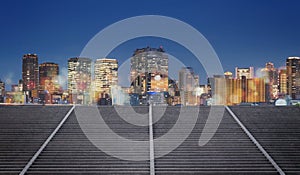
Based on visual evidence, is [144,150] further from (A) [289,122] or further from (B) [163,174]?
(A) [289,122]

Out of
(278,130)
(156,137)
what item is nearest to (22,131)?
(156,137)

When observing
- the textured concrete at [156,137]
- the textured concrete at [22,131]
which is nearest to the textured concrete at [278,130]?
the textured concrete at [156,137]

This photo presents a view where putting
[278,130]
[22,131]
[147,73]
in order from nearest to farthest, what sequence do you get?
[22,131] < [278,130] < [147,73]

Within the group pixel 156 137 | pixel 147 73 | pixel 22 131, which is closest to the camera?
pixel 156 137

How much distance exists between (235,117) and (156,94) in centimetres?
1292

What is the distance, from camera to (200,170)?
48.0 ft

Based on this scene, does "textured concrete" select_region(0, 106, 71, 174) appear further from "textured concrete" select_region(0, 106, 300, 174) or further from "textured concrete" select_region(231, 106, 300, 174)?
"textured concrete" select_region(231, 106, 300, 174)

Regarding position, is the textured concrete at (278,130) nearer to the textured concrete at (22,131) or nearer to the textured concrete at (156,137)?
the textured concrete at (156,137)

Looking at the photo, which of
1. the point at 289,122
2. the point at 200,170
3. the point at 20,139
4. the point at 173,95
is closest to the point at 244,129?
the point at 289,122

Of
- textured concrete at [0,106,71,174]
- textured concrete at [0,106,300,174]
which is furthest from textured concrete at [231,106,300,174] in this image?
textured concrete at [0,106,71,174]

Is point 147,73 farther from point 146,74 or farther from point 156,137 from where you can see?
point 156,137

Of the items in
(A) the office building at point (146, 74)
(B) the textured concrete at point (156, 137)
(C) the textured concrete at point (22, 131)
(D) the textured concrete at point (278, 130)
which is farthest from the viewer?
(A) the office building at point (146, 74)

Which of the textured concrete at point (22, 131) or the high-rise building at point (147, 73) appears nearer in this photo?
the textured concrete at point (22, 131)

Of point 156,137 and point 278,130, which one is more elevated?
point 278,130
